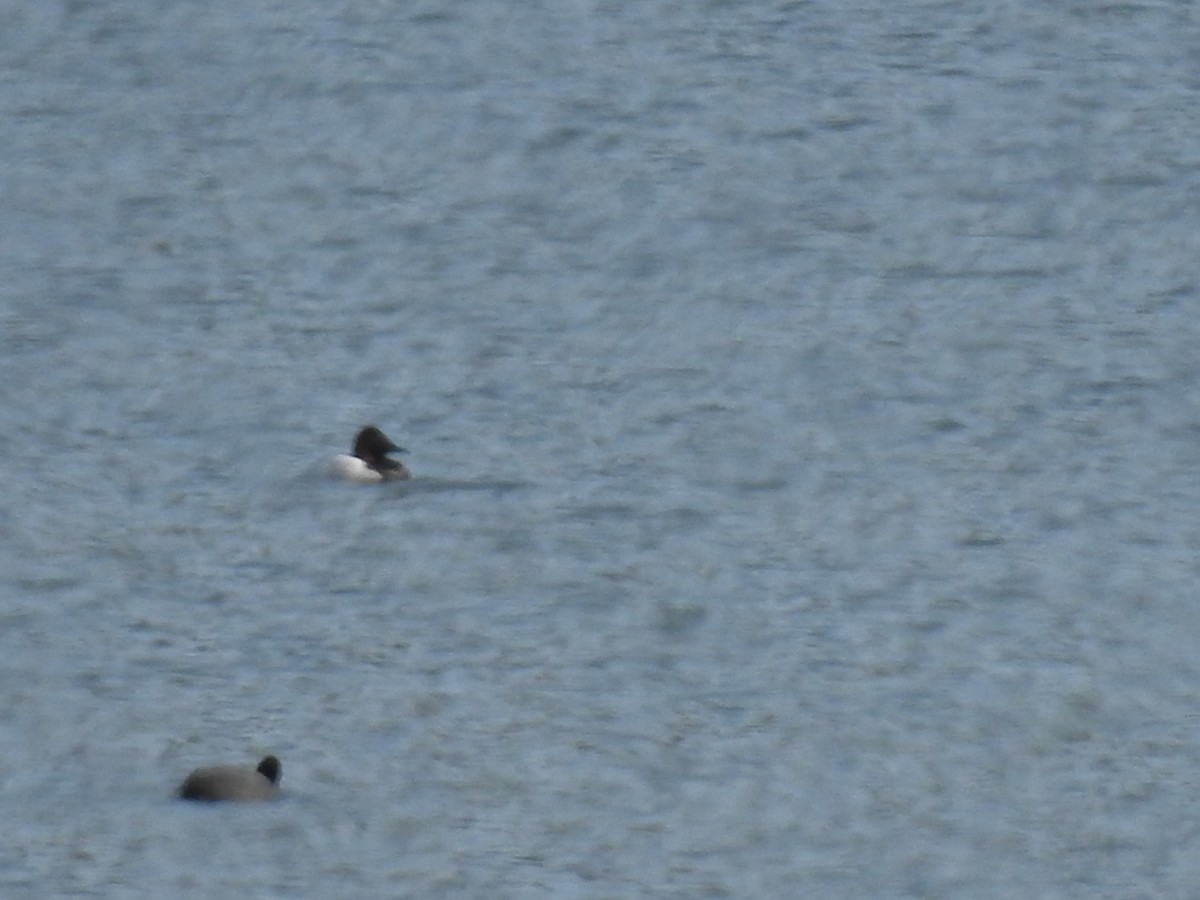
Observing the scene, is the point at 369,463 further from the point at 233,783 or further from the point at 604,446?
the point at 233,783

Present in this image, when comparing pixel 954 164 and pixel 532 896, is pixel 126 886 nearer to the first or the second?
pixel 532 896

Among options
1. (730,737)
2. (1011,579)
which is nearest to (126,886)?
(730,737)

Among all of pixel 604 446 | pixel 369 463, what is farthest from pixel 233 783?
pixel 604 446

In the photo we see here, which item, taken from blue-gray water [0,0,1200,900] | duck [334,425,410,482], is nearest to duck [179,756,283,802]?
blue-gray water [0,0,1200,900]

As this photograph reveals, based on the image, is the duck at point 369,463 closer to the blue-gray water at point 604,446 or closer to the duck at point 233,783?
the blue-gray water at point 604,446

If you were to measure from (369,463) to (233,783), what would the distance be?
483cm

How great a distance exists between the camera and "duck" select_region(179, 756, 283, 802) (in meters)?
14.7

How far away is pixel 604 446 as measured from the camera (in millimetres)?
19891

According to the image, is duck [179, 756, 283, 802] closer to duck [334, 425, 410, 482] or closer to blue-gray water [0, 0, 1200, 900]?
blue-gray water [0, 0, 1200, 900]

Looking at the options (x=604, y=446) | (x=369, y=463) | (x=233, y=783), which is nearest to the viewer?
(x=233, y=783)

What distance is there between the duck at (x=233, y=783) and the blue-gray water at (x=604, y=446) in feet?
0.36

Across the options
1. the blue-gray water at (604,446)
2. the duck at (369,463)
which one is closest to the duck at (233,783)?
the blue-gray water at (604,446)

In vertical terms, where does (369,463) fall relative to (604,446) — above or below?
above

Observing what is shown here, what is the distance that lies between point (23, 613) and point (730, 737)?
400 centimetres
